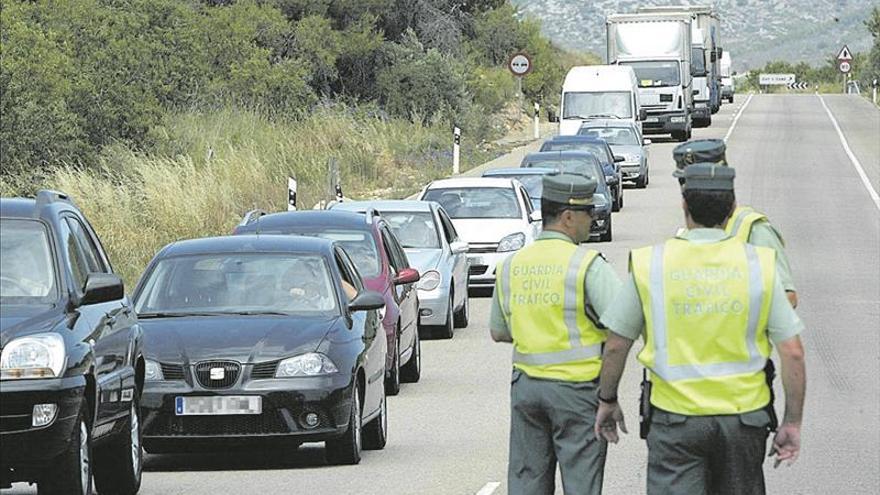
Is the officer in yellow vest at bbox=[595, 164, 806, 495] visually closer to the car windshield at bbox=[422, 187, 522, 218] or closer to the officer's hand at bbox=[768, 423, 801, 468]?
A: the officer's hand at bbox=[768, 423, 801, 468]

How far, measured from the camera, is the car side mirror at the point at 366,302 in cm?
1288

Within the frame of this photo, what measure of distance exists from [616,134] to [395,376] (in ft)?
88.4

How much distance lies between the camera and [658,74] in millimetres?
55844

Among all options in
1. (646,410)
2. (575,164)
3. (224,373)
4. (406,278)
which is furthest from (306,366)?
(575,164)

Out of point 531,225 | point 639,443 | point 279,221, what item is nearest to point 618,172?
point 531,225

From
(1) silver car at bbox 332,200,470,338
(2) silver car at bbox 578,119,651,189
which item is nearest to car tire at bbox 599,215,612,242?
(1) silver car at bbox 332,200,470,338

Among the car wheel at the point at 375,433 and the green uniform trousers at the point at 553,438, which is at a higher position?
the green uniform trousers at the point at 553,438

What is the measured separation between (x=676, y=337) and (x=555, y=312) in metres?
1.26

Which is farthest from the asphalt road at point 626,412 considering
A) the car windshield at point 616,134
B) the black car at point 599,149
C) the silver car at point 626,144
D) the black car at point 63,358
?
the car windshield at point 616,134

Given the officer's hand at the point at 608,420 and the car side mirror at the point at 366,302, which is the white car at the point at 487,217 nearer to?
the car side mirror at the point at 366,302

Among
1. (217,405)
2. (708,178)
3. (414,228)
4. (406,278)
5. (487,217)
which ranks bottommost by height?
(487,217)

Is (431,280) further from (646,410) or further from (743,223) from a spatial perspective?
(646,410)

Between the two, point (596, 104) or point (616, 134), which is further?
point (596, 104)

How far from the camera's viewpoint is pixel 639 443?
13.7 metres
